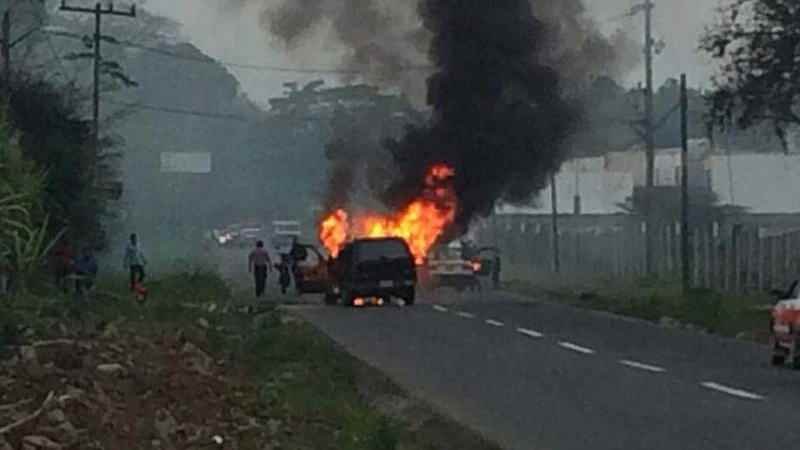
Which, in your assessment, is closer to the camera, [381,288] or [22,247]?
[22,247]

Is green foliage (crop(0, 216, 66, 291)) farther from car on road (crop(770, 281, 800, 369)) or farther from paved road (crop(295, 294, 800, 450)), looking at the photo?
car on road (crop(770, 281, 800, 369))

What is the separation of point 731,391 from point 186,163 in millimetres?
89031

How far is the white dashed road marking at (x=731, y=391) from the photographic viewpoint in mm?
20312

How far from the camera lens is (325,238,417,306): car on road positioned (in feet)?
155

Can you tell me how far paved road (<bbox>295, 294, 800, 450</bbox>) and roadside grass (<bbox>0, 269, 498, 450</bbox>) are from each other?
22.0 inches

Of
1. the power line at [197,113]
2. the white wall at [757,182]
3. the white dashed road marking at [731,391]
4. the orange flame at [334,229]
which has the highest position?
the power line at [197,113]

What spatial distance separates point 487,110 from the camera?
196 feet

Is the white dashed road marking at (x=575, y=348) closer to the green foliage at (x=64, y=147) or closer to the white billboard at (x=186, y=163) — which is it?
the green foliage at (x=64, y=147)

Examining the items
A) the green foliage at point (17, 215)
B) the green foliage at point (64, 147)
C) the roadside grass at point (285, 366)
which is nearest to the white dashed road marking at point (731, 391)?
the roadside grass at point (285, 366)

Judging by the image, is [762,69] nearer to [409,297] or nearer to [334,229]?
[409,297]

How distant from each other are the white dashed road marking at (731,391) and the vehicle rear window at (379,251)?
2568 cm

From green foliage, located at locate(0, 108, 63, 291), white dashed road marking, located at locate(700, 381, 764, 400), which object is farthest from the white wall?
green foliage, located at locate(0, 108, 63, 291)

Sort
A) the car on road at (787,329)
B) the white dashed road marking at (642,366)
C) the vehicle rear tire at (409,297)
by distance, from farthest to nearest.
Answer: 1. the vehicle rear tire at (409,297)
2. the car on road at (787,329)
3. the white dashed road marking at (642,366)

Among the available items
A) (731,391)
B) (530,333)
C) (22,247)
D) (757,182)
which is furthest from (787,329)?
(757,182)
